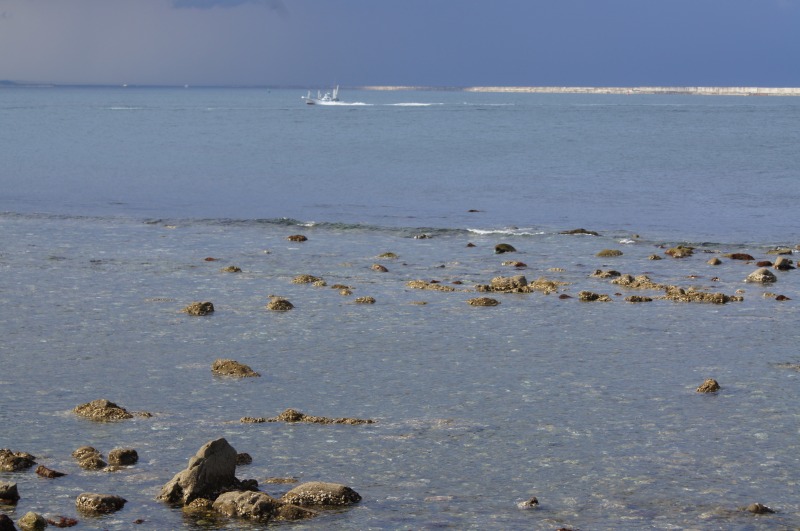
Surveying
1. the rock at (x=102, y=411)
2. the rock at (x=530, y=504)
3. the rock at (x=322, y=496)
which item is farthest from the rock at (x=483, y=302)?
the rock at (x=322, y=496)

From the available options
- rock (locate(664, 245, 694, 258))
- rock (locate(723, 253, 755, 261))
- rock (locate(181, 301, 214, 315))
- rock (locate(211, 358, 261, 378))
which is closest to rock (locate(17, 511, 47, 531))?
rock (locate(211, 358, 261, 378))

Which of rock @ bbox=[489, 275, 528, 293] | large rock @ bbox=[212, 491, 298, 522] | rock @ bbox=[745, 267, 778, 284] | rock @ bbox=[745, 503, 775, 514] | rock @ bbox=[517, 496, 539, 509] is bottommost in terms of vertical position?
large rock @ bbox=[212, 491, 298, 522]

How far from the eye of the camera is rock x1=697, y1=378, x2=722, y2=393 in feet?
55.0

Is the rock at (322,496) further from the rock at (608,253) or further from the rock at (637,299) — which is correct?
the rock at (608,253)

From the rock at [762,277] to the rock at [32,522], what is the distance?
64.3ft

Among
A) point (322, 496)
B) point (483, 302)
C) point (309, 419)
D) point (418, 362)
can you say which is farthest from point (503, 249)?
point (322, 496)

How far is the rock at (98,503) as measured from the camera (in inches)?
468

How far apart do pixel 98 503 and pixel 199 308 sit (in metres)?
10.6

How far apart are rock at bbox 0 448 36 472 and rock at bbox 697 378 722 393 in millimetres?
9531

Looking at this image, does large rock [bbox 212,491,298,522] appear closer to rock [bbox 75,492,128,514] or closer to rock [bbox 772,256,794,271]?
rock [bbox 75,492,128,514]

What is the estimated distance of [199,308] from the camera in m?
22.3

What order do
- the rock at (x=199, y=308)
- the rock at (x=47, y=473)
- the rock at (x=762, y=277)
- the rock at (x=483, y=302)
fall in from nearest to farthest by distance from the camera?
the rock at (x=47, y=473) → the rock at (x=199, y=308) → the rock at (x=483, y=302) → the rock at (x=762, y=277)

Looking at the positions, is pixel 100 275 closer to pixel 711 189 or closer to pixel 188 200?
pixel 188 200

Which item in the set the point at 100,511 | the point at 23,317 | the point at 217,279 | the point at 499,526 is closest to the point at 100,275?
the point at 217,279
